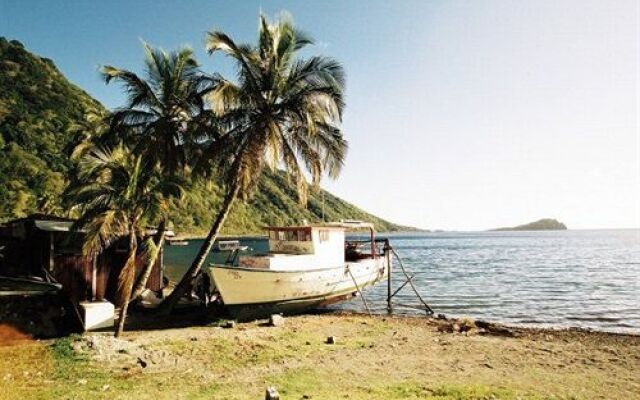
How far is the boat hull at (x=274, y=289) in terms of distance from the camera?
682 inches

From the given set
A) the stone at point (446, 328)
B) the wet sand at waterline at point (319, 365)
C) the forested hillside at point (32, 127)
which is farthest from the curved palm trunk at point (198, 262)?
the forested hillside at point (32, 127)

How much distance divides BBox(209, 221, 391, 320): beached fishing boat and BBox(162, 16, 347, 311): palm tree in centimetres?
195

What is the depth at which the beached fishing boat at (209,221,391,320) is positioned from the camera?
17453 millimetres

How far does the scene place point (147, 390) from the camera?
8297mm

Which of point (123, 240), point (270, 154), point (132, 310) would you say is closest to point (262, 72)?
point (270, 154)

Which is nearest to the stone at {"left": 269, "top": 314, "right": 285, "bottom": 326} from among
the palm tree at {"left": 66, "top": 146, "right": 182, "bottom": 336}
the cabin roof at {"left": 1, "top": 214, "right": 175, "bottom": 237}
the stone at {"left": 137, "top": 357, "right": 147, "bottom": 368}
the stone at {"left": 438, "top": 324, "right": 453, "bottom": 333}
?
the palm tree at {"left": 66, "top": 146, "right": 182, "bottom": 336}

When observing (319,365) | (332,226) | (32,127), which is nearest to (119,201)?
(319,365)

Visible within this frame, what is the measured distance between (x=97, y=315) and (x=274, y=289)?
672cm

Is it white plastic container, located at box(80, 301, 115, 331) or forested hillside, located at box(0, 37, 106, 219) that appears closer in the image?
white plastic container, located at box(80, 301, 115, 331)

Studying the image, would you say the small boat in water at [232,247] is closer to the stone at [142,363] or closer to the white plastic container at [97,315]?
the white plastic container at [97,315]

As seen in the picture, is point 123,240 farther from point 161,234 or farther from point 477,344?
point 477,344

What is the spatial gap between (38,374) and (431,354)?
32.7ft

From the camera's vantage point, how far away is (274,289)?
1820 centimetres

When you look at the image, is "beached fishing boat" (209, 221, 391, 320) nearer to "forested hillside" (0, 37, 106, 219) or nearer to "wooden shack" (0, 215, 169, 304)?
"wooden shack" (0, 215, 169, 304)
